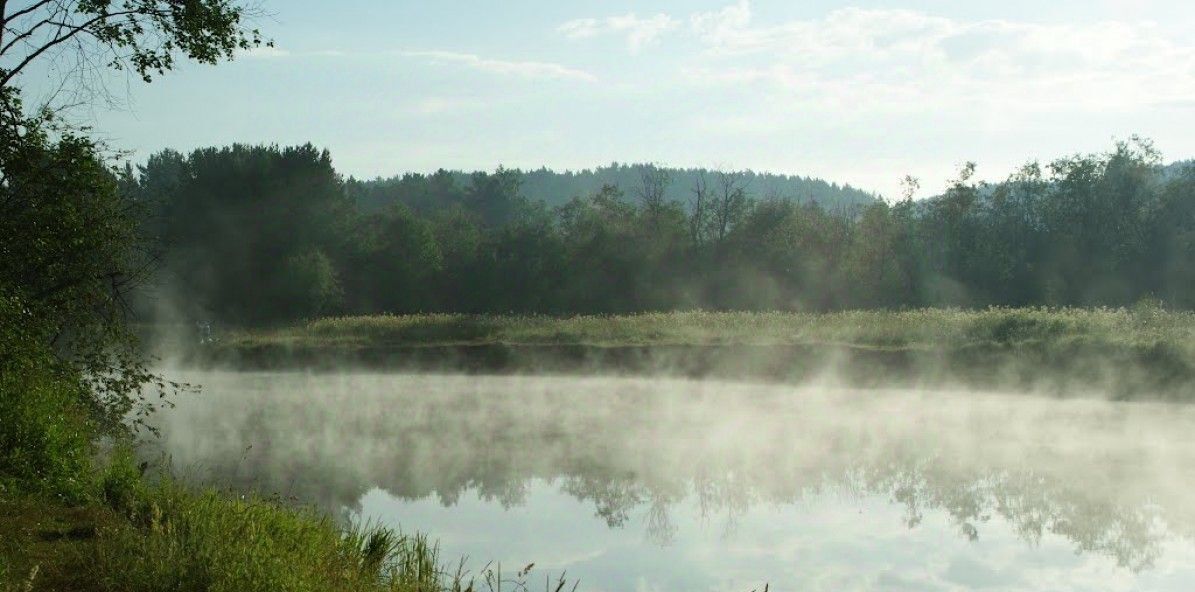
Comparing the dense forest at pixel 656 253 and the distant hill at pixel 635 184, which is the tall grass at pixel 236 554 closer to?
the dense forest at pixel 656 253

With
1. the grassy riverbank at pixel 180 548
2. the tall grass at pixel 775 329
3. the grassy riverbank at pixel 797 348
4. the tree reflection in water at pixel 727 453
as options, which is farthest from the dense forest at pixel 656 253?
the grassy riverbank at pixel 180 548

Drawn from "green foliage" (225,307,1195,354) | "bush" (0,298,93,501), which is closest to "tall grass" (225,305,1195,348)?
"green foliage" (225,307,1195,354)

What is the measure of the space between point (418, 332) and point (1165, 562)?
95.7ft

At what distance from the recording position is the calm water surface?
10531 mm

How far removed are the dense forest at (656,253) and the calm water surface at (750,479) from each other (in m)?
31.6

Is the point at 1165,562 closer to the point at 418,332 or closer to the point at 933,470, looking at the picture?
the point at 933,470

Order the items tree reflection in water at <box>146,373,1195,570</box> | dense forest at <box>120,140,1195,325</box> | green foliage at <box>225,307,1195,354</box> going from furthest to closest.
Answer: dense forest at <box>120,140,1195,325</box>, green foliage at <box>225,307,1195,354</box>, tree reflection in water at <box>146,373,1195,570</box>

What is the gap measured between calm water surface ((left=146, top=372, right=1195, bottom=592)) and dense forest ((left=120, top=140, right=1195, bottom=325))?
31.6 metres

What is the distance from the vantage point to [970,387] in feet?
81.5

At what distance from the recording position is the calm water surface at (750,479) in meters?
10.5

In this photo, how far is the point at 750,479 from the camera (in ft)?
49.2

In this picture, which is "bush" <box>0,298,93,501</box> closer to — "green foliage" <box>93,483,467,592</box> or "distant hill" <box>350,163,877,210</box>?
"green foliage" <box>93,483,467,592</box>

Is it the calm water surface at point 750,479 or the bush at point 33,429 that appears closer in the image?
the bush at point 33,429

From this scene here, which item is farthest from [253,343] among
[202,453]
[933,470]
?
[933,470]
